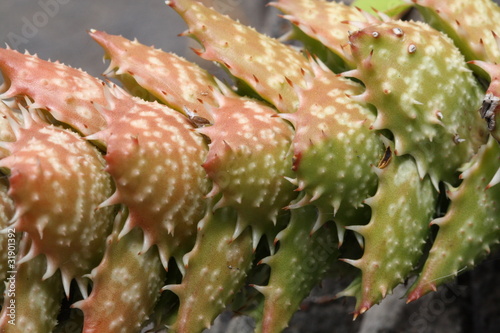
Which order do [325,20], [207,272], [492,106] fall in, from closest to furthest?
1. [492,106]
2. [207,272]
3. [325,20]

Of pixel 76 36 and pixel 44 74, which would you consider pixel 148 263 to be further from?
pixel 76 36

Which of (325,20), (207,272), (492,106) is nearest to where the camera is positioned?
(492,106)

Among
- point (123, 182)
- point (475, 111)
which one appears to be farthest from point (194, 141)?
point (475, 111)

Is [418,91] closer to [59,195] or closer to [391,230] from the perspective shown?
[391,230]

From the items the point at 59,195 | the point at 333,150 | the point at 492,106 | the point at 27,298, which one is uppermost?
the point at 492,106

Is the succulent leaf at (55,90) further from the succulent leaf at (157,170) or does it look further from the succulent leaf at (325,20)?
the succulent leaf at (325,20)

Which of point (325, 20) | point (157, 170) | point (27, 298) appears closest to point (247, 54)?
point (325, 20)

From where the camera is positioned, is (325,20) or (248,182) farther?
(325,20)

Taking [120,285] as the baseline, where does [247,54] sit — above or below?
above

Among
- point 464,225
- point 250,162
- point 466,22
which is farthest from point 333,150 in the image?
point 466,22
